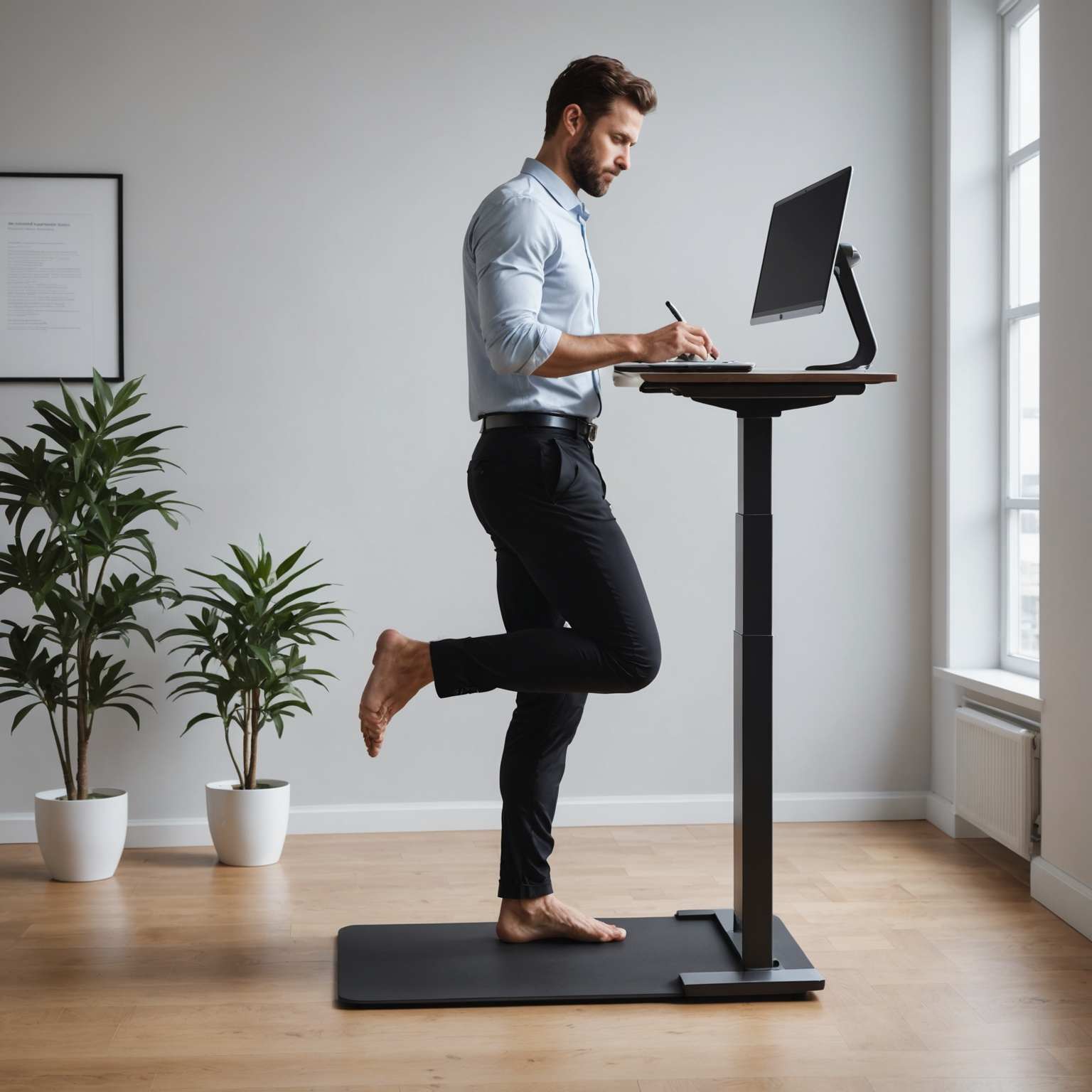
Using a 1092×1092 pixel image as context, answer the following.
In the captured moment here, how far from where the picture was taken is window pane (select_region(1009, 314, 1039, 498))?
3369mm

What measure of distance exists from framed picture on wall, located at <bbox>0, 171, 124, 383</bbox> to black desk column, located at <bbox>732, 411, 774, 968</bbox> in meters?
1.98

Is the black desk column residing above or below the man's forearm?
below

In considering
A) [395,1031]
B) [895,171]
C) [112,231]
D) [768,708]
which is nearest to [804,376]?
[768,708]

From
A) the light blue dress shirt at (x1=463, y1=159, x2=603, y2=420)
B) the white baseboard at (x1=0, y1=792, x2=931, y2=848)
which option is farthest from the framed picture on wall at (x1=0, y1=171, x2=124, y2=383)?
the light blue dress shirt at (x1=463, y1=159, x2=603, y2=420)

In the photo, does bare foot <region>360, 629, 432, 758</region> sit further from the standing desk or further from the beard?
the beard

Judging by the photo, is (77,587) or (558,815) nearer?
(77,587)

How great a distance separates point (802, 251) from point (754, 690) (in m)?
0.81

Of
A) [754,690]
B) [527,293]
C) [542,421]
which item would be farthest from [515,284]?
[754,690]

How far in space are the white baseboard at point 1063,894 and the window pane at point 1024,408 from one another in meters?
1.05

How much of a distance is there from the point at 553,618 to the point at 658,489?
1.19 m

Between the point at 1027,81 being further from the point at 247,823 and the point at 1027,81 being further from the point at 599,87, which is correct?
the point at 247,823

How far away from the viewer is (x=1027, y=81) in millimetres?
3402

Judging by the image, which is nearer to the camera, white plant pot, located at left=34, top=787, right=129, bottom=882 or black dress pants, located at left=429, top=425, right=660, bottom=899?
black dress pants, located at left=429, top=425, right=660, bottom=899

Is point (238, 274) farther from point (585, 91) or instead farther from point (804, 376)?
point (804, 376)
